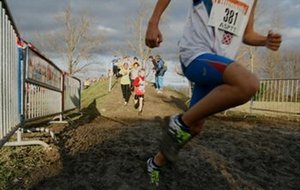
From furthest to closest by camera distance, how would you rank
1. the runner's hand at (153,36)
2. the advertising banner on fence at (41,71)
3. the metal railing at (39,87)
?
the advertising banner on fence at (41,71) < the metal railing at (39,87) < the runner's hand at (153,36)

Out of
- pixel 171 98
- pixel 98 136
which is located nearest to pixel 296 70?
pixel 171 98

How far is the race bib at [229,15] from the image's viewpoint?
3531 millimetres

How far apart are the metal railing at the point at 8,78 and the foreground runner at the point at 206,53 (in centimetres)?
221

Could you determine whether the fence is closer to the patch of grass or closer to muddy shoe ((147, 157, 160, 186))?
the patch of grass

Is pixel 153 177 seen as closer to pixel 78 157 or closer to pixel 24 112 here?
pixel 78 157

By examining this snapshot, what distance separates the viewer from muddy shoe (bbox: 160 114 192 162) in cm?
353

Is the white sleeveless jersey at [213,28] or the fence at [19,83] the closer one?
the white sleeveless jersey at [213,28]

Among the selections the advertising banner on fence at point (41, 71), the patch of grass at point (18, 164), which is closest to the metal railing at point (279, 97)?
the advertising banner on fence at point (41, 71)

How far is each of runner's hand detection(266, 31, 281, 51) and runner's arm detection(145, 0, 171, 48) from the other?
96 centimetres

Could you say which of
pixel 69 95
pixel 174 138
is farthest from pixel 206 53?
pixel 69 95

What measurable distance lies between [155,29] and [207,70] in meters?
0.52

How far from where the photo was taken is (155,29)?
136 inches

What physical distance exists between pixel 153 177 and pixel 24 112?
123 inches

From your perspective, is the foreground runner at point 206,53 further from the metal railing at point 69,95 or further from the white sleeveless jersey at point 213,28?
the metal railing at point 69,95
